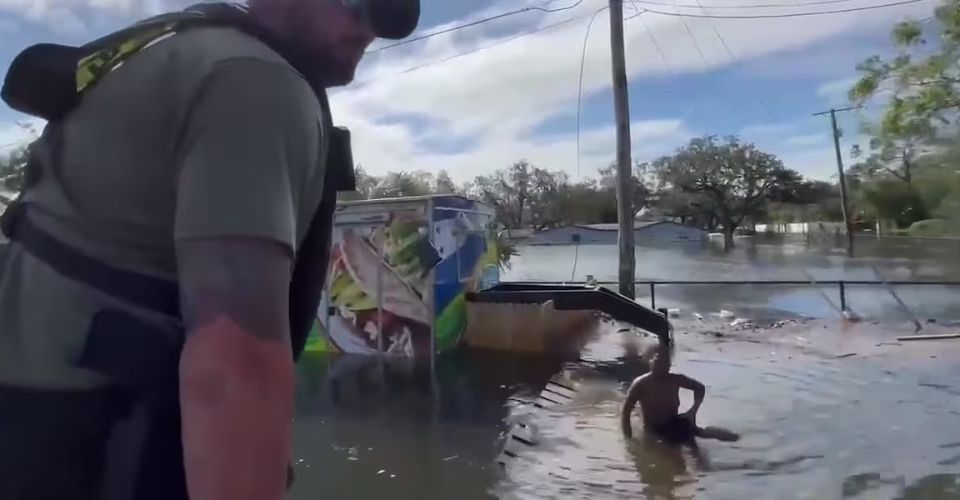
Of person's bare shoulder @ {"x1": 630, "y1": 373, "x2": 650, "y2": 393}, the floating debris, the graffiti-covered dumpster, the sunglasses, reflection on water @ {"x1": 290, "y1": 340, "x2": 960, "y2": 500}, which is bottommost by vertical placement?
reflection on water @ {"x1": 290, "y1": 340, "x2": 960, "y2": 500}

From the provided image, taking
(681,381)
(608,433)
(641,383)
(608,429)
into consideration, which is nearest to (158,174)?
(641,383)

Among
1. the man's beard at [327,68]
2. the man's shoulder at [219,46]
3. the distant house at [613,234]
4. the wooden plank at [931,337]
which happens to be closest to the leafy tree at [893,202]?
the distant house at [613,234]

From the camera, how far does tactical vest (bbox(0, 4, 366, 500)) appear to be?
967 mm

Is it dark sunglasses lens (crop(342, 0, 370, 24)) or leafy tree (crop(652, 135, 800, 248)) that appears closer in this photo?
dark sunglasses lens (crop(342, 0, 370, 24))

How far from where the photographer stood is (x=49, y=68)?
1057mm

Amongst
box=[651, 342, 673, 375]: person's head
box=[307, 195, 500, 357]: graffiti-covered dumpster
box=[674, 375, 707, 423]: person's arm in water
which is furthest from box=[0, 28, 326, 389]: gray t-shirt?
box=[307, 195, 500, 357]: graffiti-covered dumpster

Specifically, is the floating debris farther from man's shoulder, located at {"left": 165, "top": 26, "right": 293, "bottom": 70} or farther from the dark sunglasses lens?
man's shoulder, located at {"left": 165, "top": 26, "right": 293, "bottom": 70}

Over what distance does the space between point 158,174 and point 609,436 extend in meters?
7.84

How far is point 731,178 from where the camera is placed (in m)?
58.3

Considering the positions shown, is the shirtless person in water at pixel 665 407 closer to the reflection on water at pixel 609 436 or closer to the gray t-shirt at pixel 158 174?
the reflection on water at pixel 609 436

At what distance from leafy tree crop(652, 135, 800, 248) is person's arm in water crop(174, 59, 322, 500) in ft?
195

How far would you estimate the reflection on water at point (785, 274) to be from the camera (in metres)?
17.8

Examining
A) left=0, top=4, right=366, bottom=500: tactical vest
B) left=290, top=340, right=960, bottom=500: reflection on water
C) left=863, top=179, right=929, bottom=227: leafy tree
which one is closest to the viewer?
left=0, top=4, right=366, bottom=500: tactical vest

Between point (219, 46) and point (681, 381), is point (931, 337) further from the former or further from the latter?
point (219, 46)
